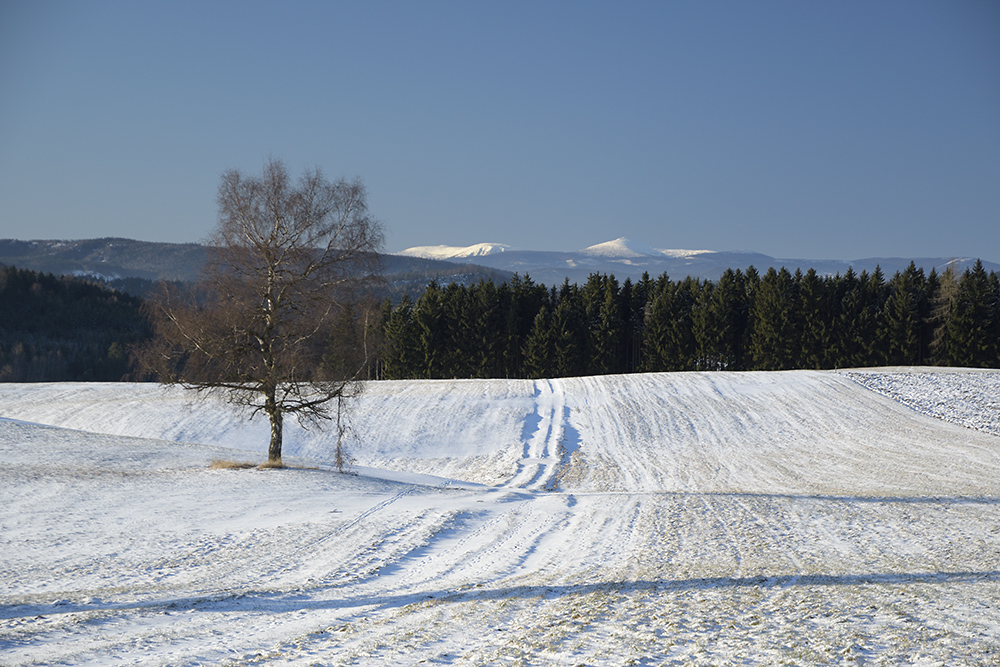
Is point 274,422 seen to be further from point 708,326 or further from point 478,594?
point 708,326

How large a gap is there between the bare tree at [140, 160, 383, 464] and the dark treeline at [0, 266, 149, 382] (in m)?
113

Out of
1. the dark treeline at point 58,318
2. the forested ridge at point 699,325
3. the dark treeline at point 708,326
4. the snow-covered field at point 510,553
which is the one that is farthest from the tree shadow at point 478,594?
the dark treeline at point 58,318

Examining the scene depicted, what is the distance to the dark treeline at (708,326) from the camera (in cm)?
6719

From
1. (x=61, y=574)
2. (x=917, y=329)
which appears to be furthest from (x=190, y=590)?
(x=917, y=329)

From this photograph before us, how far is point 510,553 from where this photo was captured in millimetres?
12555

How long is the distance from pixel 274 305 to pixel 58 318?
Answer: 143m

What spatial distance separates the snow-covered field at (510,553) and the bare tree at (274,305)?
10.9 ft

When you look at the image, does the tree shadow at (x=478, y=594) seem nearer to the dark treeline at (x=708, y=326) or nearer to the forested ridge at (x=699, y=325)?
the forested ridge at (x=699, y=325)

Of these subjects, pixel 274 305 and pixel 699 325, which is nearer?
pixel 274 305

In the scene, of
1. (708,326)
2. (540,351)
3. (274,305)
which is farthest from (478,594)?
(708,326)

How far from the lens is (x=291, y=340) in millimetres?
21297

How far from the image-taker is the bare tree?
20203 mm

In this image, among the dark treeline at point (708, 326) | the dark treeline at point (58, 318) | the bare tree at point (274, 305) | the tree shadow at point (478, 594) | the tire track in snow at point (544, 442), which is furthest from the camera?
the dark treeline at point (58, 318)

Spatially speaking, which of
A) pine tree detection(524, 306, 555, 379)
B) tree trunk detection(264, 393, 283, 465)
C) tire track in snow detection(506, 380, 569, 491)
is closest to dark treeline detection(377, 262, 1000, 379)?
pine tree detection(524, 306, 555, 379)
